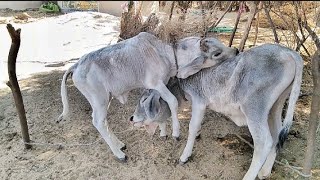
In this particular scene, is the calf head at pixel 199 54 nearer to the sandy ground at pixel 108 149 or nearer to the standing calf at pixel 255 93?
the standing calf at pixel 255 93

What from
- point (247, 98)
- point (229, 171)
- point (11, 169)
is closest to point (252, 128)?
point (247, 98)

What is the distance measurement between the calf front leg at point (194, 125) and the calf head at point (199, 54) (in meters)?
0.29

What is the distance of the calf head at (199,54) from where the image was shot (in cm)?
381

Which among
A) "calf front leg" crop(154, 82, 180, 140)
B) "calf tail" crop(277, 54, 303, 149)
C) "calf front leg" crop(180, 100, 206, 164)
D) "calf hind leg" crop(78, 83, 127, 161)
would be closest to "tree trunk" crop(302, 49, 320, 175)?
"calf tail" crop(277, 54, 303, 149)

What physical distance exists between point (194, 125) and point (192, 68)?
0.51 metres

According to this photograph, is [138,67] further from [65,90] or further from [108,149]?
[108,149]

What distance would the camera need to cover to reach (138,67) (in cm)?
394

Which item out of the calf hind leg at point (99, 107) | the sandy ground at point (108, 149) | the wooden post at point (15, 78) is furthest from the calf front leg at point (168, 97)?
the wooden post at point (15, 78)

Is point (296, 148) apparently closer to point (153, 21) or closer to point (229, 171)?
point (229, 171)

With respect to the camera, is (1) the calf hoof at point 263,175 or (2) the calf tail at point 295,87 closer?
(2) the calf tail at point 295,87

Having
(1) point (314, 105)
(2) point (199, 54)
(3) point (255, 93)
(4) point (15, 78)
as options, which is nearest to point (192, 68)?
(2) point (199, 54)

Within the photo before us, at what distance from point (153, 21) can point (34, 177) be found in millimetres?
1974

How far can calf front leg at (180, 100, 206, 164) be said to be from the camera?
3.97 m

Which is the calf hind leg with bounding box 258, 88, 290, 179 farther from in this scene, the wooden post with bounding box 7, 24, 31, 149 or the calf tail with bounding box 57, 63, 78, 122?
the wooden post with bounding box 7, 24, 31, 149
